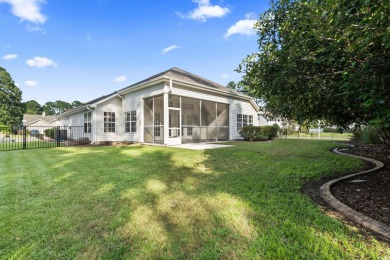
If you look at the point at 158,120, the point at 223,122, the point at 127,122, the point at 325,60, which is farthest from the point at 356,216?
the point at 223,122

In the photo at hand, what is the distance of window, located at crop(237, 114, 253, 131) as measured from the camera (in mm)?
16250

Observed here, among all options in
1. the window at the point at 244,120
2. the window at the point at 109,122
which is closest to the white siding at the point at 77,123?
the window at the point at 109,122

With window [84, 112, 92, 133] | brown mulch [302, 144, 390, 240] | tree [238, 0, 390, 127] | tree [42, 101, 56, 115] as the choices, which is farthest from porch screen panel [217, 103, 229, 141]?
tree [42, 101, 56, 115]

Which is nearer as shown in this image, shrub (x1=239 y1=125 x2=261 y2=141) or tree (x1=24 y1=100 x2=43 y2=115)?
shrub (x1=239 y1=125 x2=261 y2=141)

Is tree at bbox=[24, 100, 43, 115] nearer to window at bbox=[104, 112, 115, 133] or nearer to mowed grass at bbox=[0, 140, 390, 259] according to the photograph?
window at bbox=[104, 112, 115, 133]

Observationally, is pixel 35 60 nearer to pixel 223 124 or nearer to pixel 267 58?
pixel 223 124

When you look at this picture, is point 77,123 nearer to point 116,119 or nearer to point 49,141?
point 49,141

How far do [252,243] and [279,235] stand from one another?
0.35m

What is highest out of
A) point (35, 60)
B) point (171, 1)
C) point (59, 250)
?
point (35, 60)

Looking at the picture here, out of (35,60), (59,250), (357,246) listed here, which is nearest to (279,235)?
(357,246)

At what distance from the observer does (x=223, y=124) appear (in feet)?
52.6

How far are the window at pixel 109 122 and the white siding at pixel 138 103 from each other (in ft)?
3.18

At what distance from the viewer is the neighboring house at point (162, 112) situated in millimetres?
11556

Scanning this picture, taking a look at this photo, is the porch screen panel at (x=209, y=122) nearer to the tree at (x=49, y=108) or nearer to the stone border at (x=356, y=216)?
the stone border at (x=356, y=216)
